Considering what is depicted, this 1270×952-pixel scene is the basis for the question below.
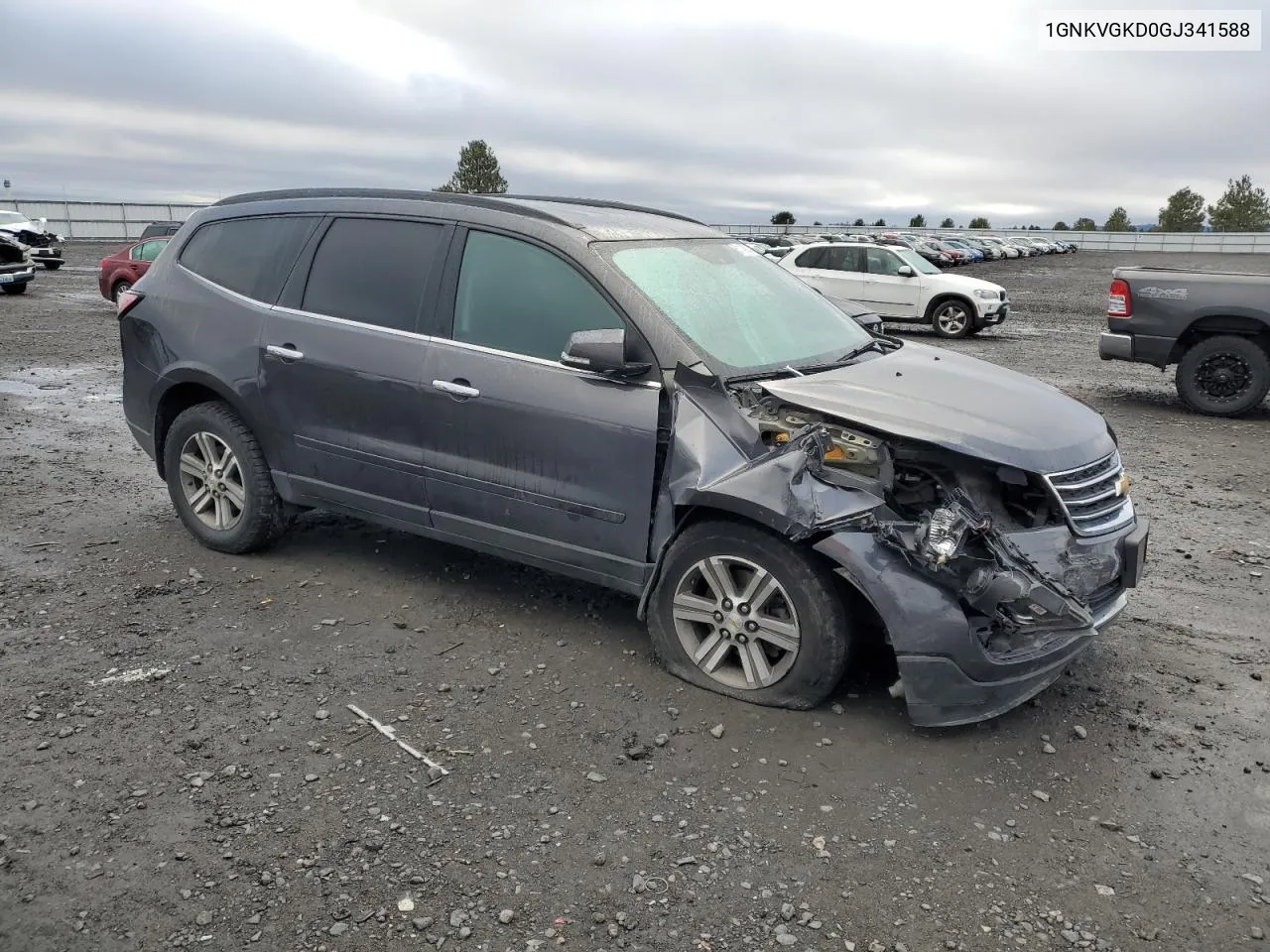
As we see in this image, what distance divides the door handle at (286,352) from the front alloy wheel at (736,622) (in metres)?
2.23

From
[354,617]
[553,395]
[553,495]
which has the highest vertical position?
[553,395]

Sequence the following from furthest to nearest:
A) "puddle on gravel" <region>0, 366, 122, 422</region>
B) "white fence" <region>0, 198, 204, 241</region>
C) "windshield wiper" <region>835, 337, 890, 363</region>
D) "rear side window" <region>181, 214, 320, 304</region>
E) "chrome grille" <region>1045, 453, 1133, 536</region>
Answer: "white fence" <region>0, 198, 204, 241</region> → "puddle on gravel" <region>0, 366, 122, 422</region> → "rear side window" <region>181, 214, 320, 304</region> → "windshield wiper" <region>835, 337, 890, 363</region> → "chrome grille" <region>1045, 453, 1133, 536</region>

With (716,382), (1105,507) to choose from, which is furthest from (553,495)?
(1105,507)

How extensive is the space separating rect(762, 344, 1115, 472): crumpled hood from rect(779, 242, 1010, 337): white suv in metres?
14.3

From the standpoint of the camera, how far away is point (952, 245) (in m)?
50.8

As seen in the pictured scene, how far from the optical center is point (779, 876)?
2980 millimetres

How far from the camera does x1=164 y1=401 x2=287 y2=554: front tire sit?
525cm

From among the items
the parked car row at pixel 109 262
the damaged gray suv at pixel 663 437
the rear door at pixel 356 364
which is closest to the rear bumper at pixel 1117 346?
the damaged gray suv at pixel 663 437

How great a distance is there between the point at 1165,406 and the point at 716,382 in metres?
8.98

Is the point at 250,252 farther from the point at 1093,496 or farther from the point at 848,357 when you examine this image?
the point at 1093,496

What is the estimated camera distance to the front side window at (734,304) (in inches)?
166

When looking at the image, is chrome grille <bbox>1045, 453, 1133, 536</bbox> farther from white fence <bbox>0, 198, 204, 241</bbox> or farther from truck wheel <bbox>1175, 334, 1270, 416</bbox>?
white fence <bbox>0, 198, 204, 241</bbox>

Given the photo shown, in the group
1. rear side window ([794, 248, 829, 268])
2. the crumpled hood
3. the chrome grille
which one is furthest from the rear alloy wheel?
the chrome grille

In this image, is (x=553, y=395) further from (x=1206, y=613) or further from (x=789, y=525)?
(x=1206, y=613)
